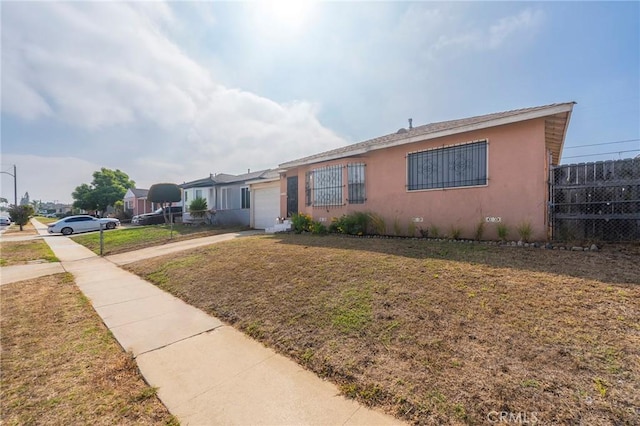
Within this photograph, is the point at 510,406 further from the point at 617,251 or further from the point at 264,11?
the point at 264,11

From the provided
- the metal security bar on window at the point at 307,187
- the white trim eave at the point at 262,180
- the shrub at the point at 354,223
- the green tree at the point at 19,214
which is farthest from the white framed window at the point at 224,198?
the green tree at the point at 19,214

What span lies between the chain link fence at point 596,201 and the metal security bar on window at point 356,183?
17.9 ft

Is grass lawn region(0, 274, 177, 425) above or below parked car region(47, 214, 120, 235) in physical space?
below

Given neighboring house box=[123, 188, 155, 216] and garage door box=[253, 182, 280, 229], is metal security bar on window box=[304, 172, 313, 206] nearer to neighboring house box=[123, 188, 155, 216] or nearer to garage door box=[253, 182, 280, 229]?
garage door box=[253, 182, 280, 229]

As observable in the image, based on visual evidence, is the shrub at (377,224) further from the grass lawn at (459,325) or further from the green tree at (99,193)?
the green tree at (99,193)

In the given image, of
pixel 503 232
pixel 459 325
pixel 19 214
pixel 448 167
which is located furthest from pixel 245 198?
pixel 19 214

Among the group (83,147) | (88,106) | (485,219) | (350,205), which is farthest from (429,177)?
(83,147)

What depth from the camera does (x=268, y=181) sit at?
52.5 ft

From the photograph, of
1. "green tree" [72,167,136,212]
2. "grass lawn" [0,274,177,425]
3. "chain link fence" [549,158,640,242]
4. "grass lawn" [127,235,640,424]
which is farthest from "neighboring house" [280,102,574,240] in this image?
"green tree" [72,167,136,212]

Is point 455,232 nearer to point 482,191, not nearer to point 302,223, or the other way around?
point 482,191

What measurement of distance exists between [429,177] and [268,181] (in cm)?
999

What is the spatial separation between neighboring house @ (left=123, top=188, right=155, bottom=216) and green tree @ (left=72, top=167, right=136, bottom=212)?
4.33m

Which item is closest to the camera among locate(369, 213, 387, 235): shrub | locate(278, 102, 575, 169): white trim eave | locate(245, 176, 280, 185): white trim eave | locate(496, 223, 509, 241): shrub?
locate(278, 102, 575, 169): white trim eave

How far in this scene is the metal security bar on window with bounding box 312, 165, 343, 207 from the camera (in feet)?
35.9
